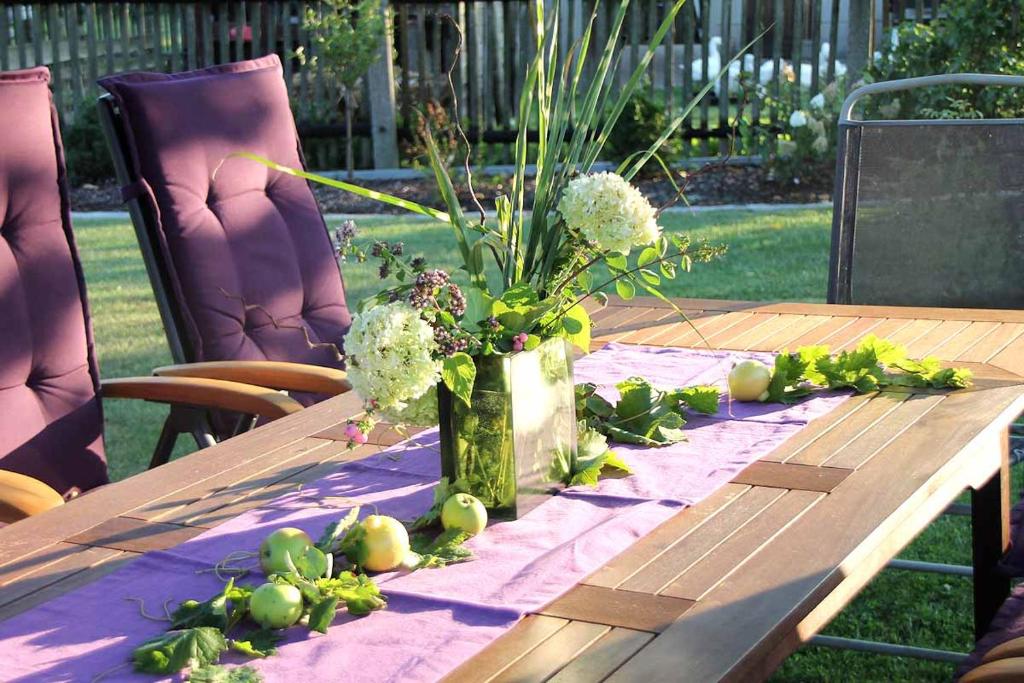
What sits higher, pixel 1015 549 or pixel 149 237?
pixel 149 237

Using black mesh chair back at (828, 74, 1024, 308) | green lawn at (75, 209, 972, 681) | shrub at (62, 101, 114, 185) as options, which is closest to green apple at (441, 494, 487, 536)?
green lawn at (75, 209, 972, 681)

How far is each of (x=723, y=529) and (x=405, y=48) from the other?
7.97m

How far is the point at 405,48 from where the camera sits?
9102mm

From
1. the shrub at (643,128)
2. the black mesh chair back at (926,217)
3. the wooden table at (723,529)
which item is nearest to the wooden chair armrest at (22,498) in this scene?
the wooden table at (723,529)

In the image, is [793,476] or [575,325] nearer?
[575,325]

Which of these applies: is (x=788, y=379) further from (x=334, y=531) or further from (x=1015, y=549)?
(x=334, y=531)

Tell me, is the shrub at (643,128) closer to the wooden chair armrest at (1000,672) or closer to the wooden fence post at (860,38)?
the wooden fence post at (860,38)

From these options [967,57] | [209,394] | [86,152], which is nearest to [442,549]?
[209,394]

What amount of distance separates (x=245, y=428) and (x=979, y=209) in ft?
6.01

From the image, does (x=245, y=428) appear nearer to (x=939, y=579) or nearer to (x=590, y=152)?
(x=590, y=152)

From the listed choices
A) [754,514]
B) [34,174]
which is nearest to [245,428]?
[34,174]

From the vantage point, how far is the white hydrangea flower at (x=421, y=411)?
1.56m

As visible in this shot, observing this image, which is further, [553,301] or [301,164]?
[301,164]

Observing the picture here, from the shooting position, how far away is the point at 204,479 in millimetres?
1793
